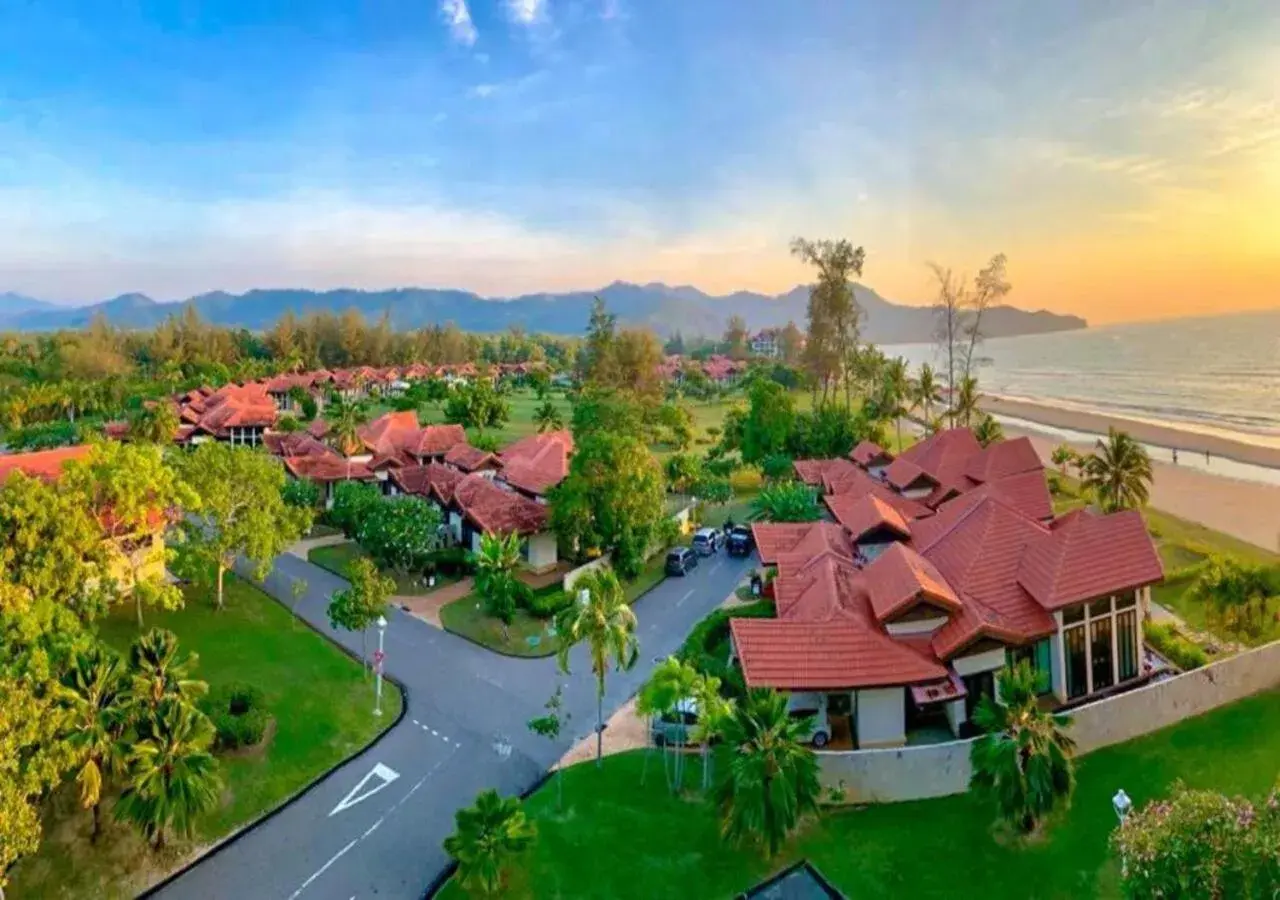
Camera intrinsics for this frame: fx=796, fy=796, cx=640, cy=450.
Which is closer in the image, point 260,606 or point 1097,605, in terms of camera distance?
point 1097,605

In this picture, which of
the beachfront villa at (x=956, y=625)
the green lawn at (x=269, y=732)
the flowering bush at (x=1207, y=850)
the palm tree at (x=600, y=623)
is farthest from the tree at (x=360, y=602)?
the flowering bush at (x=1207, y=850)

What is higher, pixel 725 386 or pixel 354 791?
pixel 725 386

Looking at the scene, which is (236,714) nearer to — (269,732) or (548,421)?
(269,732)

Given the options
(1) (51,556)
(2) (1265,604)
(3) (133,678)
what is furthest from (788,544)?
(1) (51,556)

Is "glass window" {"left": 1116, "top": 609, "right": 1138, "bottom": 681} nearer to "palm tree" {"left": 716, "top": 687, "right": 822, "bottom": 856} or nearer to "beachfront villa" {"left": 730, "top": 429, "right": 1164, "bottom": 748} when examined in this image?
"beachfront villa" {"left": 730, "top": 429, "right": 1164, "bottom": 748}

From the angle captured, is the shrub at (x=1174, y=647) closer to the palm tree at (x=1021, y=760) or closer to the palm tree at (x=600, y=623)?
the palm tree at (x=1021, y=760)

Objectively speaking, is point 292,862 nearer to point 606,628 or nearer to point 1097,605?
point 606,628

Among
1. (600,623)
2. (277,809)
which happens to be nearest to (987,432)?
(600,623)
